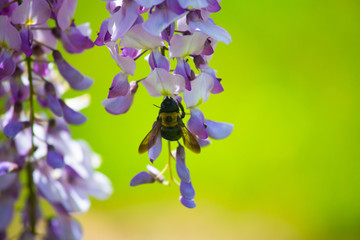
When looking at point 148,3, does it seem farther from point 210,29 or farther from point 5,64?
point 5,64

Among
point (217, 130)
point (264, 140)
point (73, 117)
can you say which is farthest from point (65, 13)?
point (264, 140)

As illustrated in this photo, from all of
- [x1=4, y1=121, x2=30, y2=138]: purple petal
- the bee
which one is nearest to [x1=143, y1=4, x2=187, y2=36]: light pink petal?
the bee

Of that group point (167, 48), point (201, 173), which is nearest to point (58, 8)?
point (167, 48)

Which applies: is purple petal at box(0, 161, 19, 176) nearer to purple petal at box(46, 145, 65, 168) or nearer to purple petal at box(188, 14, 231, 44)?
purple petal at box(46, 145, 65, 168)

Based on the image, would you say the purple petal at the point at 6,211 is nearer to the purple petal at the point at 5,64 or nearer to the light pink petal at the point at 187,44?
the purple petal at the point at 5,64

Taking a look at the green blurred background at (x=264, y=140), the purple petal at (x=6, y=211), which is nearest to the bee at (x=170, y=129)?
the purple petal at (x=6, y=211)

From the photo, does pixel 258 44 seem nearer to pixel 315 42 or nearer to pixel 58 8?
pixel 315 42
